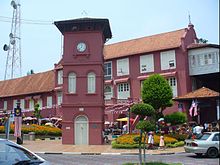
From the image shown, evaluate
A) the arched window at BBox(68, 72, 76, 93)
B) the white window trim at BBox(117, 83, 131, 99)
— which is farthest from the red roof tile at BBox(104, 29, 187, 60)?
the arched window at BBox(68, 72, 76, 93)

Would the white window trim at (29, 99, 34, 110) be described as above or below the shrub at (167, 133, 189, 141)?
above

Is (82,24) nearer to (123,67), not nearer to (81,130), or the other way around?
(81,130)

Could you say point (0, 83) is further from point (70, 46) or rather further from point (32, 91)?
point (70, 46)

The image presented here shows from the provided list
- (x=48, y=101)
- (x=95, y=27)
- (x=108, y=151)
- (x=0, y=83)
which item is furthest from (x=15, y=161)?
(x=0, y=83)

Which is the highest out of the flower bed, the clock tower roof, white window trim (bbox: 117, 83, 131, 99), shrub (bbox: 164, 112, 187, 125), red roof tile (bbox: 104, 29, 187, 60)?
red roof tile (bbox: 104, 29, 187, 60)

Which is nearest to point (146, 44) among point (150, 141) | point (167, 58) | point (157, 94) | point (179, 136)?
point (167, 58)

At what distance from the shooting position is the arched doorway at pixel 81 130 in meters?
26.5

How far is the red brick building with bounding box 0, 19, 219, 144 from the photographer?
2683 centimetres

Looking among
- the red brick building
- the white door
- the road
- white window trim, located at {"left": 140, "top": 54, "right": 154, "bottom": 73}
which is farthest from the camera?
white window trim, located at {"left": 140, "top": 54, "right": 154, "bottom": 73}

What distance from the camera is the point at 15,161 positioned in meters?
5.56

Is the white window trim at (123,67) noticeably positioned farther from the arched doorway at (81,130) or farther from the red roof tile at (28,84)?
the arched doorway at (81,130)

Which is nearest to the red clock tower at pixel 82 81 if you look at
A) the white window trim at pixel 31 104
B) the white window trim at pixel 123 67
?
the white window trim at pixel 123 67

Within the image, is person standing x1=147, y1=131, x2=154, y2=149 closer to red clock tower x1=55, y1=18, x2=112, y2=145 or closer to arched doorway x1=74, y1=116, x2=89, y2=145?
red clock tower x1=55, y1=18, x2=112, y2=145

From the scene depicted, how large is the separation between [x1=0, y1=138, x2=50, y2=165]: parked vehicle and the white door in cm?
2072
